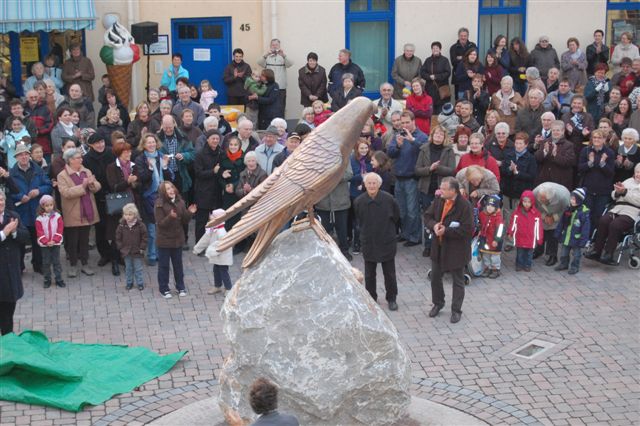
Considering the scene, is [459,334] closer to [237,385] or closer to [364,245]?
[364,245]

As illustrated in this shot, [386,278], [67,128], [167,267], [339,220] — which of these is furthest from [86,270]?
[386,278]

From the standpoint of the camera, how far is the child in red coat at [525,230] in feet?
47.4

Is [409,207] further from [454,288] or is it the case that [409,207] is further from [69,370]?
[69,370]

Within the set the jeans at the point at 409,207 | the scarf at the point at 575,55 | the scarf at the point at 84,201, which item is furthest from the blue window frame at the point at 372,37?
the scarf at the point at 84,201

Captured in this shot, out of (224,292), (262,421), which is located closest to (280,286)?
(262,421)

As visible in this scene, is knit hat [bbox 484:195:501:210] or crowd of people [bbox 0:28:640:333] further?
knit hat [bbox 484:195:501:210]

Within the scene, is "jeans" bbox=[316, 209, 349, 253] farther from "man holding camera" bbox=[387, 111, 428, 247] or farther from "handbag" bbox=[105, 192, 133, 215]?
"handbag" bbox=[105, 192, 133, 215]

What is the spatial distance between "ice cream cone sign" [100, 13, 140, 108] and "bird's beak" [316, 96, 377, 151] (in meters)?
10.1

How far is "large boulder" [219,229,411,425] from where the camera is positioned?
922 centimetres

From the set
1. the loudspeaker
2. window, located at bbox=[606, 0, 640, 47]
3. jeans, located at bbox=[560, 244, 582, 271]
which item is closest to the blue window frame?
the loudspeaker

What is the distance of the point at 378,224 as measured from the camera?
503 inches

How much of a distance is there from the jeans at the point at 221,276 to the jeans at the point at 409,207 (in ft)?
10.8

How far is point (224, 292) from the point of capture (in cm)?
1364

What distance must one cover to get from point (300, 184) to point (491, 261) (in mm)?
5568
